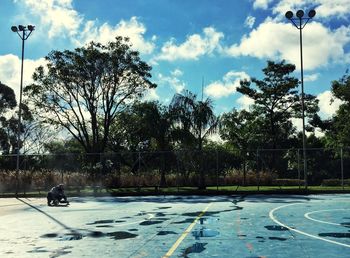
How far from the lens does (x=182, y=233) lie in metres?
12.5

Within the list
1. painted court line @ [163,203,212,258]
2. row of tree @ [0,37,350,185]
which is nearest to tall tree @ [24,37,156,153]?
row of tree @ [0,37,350,185]

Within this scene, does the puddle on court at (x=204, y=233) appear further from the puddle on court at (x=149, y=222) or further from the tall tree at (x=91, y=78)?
the tall tree at (x=91, y=78)

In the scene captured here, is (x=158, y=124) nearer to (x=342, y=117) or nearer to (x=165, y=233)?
(x=342, y=117)

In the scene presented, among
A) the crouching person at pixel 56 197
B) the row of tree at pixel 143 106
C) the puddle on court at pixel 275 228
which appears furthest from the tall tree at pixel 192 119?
the puddle on court at pixel 275 228

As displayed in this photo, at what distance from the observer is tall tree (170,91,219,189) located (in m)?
37.3

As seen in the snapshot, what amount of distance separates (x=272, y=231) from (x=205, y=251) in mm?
3453

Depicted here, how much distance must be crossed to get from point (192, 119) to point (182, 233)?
25560 mm

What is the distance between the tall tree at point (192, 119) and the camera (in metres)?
37.3

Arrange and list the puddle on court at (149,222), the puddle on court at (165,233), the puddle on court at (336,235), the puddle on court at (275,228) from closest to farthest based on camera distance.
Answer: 1. the puddle on court at (336,235)
2. the puddle on court at (165,233)
3. the puddle on court at (275,228)
4. the puddle on court at (149,222)

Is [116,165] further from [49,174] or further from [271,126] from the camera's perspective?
[271,126]

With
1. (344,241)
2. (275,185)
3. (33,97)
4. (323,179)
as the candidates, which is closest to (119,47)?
(33,97)

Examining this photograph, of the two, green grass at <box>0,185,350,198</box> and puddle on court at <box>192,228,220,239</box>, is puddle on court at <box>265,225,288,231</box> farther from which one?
green grass at <box>0,185,350,198</box>

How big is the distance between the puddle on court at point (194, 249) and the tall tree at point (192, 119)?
26.7 m

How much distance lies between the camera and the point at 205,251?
9.91 m
